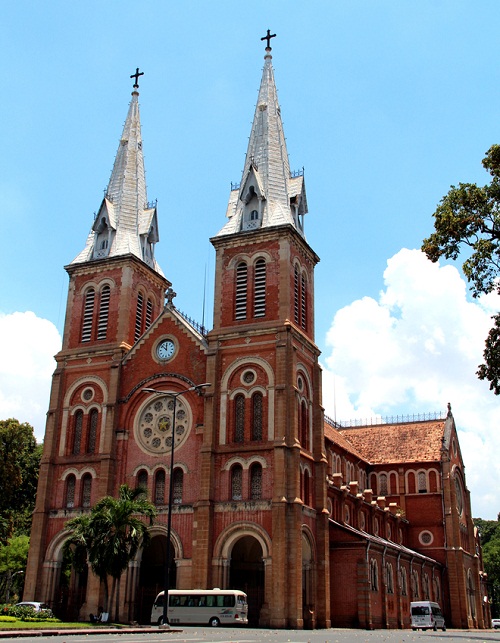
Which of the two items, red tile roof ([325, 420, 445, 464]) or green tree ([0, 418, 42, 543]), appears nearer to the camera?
green tree ([0, 418, 42, 543])

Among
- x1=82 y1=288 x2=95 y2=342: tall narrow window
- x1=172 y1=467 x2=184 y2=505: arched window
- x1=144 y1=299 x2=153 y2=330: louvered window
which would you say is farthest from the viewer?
x1=144 y1=299 x2=153 y2=330: louvered window

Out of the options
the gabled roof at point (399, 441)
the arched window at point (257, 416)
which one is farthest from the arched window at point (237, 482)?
the gabled roof at point (399, 441)

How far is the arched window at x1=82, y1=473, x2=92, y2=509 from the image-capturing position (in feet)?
165

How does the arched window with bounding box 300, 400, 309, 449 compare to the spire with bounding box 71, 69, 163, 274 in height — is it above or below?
below

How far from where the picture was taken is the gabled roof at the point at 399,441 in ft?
236

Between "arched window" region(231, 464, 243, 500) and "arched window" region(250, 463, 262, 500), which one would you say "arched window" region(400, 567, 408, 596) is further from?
"arched window" region(231, 464, 243, 500)

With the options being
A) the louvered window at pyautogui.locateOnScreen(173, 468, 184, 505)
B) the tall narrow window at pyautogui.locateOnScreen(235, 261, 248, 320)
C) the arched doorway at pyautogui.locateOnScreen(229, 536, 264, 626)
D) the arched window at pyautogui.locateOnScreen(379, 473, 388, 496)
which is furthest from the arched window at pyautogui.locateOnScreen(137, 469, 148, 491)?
the arched window at pyautogui.locateOnScreen(379, 473, 388, 496)

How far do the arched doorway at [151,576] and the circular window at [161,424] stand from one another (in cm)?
581

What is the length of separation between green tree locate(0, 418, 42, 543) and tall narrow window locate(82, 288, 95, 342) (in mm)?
10351

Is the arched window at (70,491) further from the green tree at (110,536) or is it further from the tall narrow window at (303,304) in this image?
the tall narrow window at (303,304)

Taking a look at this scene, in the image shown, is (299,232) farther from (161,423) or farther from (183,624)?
(183,624)

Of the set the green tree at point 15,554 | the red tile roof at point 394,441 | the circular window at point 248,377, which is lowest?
the green tree at point 15,554

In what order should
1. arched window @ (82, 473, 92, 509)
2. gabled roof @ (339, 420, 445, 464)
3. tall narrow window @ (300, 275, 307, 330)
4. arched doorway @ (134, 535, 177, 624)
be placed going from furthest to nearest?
gabled roof @ (339, 420, 445, 464) → tall narrow window @ (300, 275, 307, 330) → arched window @ (82, 473, 92, 509) → arched doorway @ (134, 535, 177, 624)

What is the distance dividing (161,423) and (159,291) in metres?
13.4
